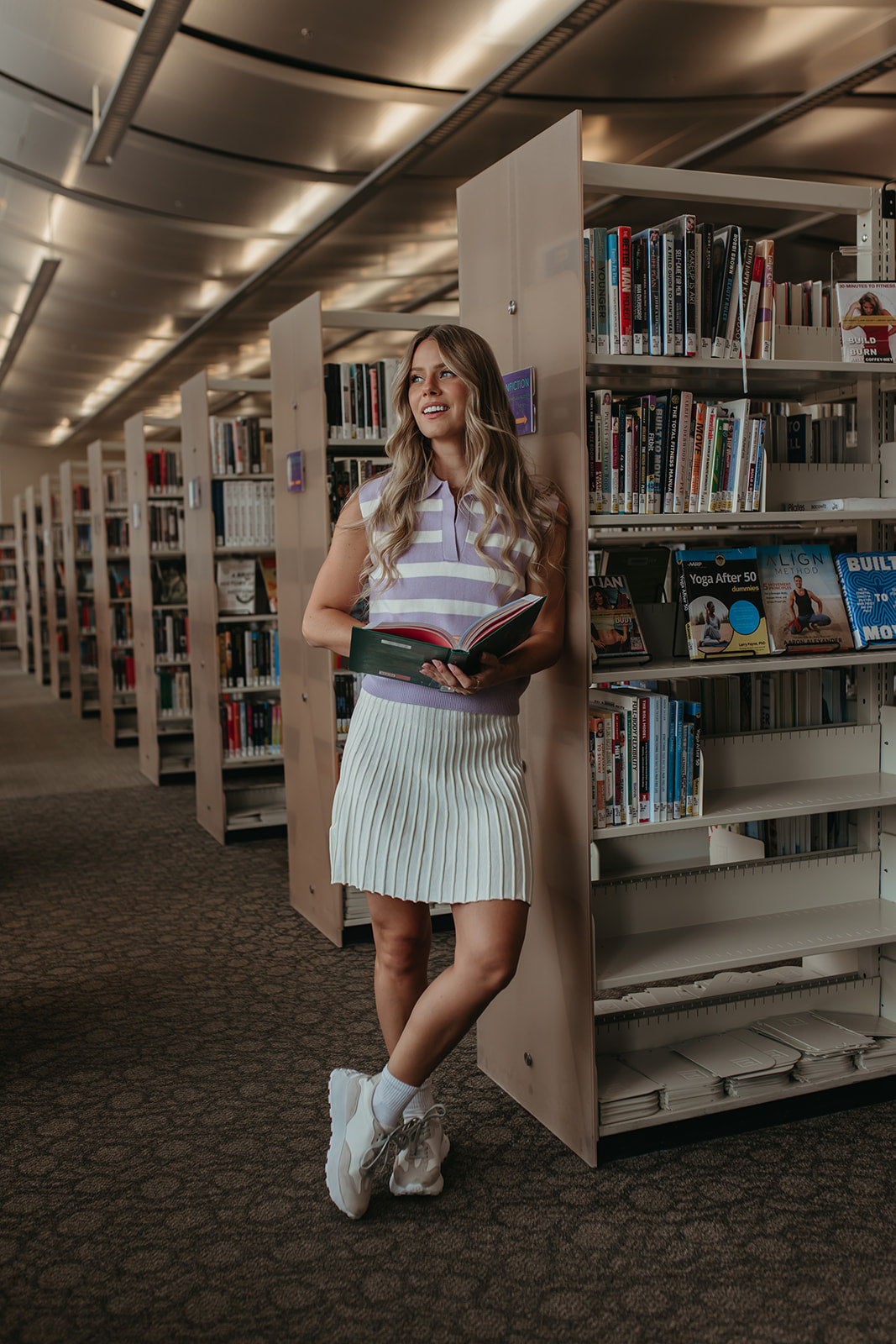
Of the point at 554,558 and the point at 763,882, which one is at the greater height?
the point at 554,558

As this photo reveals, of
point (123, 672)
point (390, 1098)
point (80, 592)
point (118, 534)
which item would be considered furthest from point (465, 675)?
point (80, 592)

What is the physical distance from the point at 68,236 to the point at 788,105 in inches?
237

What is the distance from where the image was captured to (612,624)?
2562mm

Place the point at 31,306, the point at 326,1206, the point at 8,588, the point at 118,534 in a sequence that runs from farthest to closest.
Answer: the point at 8,588 → the point at 31,306 → the point at 118,534 → the point at 326,1206

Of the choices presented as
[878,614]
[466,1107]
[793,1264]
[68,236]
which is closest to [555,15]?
[878,614]

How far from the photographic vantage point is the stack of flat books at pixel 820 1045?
2.70m

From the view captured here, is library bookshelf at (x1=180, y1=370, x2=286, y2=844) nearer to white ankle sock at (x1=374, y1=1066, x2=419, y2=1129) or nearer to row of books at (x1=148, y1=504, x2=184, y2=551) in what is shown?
row of books at (x1=148, y1=504, x2=184, y2=551)

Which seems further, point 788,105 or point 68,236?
point 68,236

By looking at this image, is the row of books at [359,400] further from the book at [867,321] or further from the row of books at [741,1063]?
the row of books at [741,1063]

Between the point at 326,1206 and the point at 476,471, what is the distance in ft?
5.07

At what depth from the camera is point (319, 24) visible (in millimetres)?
5680

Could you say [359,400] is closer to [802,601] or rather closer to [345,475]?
[345,475]

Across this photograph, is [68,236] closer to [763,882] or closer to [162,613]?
[162,613]

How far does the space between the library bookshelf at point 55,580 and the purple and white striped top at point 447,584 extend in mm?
10025
